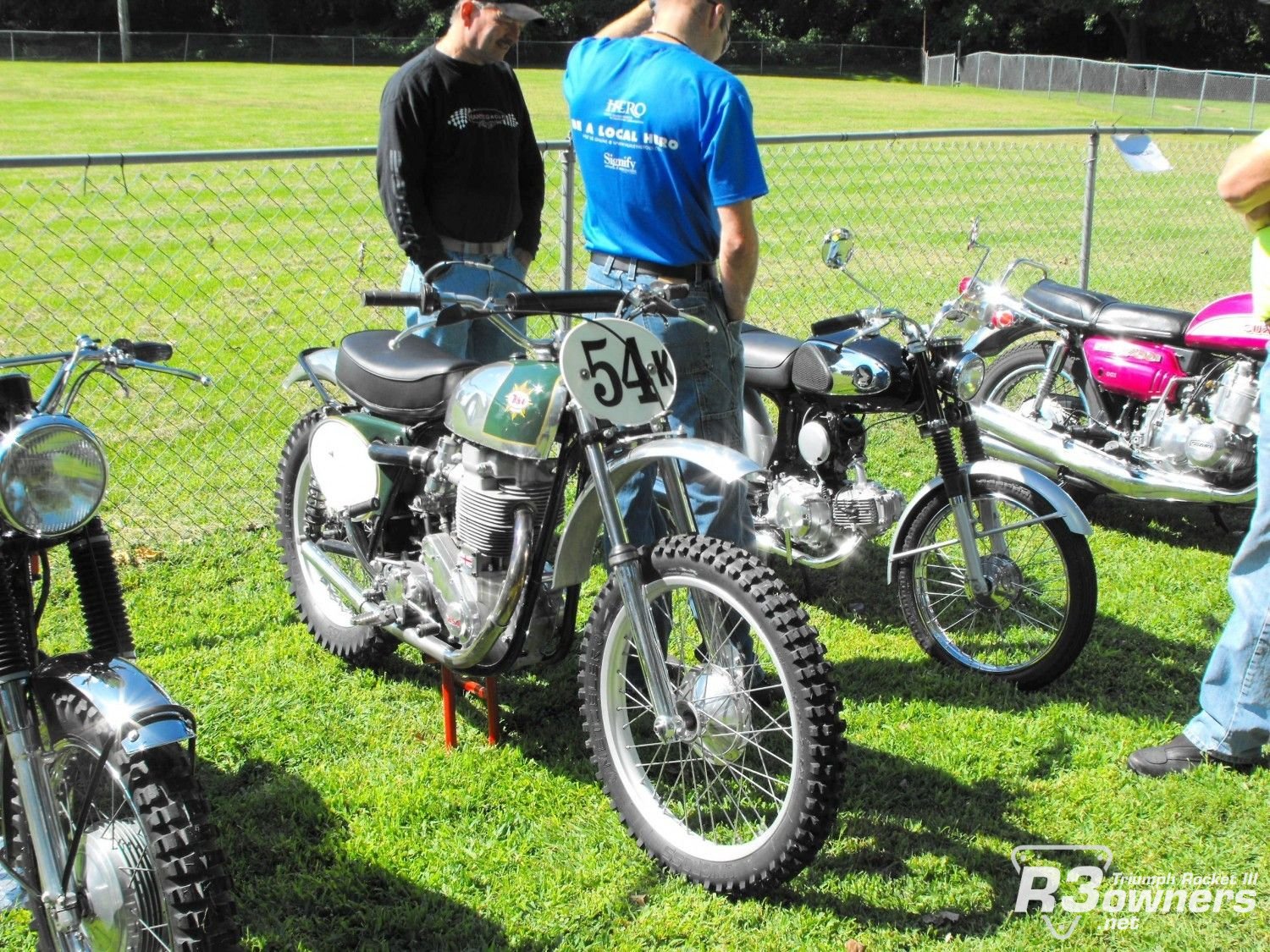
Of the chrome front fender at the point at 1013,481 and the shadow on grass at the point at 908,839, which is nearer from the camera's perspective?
the shadow on grass at the point at 908,839

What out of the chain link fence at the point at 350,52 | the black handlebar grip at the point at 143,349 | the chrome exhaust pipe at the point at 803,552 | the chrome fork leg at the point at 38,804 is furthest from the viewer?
the chain link fence at the point at 350,52

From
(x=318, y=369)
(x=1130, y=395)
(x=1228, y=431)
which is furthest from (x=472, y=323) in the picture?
(x=1228, y=431)

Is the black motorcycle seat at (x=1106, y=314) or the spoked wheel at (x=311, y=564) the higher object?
the black motorcycle seat at (x=1106, y=314)

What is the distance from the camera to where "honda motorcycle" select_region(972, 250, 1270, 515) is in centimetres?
535

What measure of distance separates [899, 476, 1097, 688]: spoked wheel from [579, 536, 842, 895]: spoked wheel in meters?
1.12

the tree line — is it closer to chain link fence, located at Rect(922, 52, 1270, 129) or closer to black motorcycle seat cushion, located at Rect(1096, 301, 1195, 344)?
chain link fence, located at Rect(922, 52, 1270, 129)

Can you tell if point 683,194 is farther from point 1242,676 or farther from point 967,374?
point 1242,676

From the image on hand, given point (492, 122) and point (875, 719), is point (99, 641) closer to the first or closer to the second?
point (875, 719)

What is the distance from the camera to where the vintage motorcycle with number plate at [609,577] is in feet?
9.91

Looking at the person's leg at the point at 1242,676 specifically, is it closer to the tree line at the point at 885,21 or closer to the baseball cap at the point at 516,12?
the baseball cap at the point at 516,12

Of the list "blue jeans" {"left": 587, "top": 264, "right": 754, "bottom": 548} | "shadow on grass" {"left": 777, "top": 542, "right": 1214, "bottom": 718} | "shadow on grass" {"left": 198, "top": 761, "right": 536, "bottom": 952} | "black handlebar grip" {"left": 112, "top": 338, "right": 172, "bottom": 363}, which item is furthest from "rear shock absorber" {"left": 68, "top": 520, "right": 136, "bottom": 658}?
"shadow on grass" {"left": 777, "top": 542, "right": 1214, "bottom": 718}

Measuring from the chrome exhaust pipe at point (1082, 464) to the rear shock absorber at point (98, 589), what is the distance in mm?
3781

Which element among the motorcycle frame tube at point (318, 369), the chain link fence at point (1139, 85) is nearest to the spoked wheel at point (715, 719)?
the motorcycle frame tube at point (318, 369)

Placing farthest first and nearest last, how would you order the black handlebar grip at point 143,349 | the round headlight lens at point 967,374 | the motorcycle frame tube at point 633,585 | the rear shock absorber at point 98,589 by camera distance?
the round headlight lens at point 967,374 → the motorcycle frame tube at point 633,585 → the rear shock absorber at point 98,589 → the black handlebar grip at point 143,349
